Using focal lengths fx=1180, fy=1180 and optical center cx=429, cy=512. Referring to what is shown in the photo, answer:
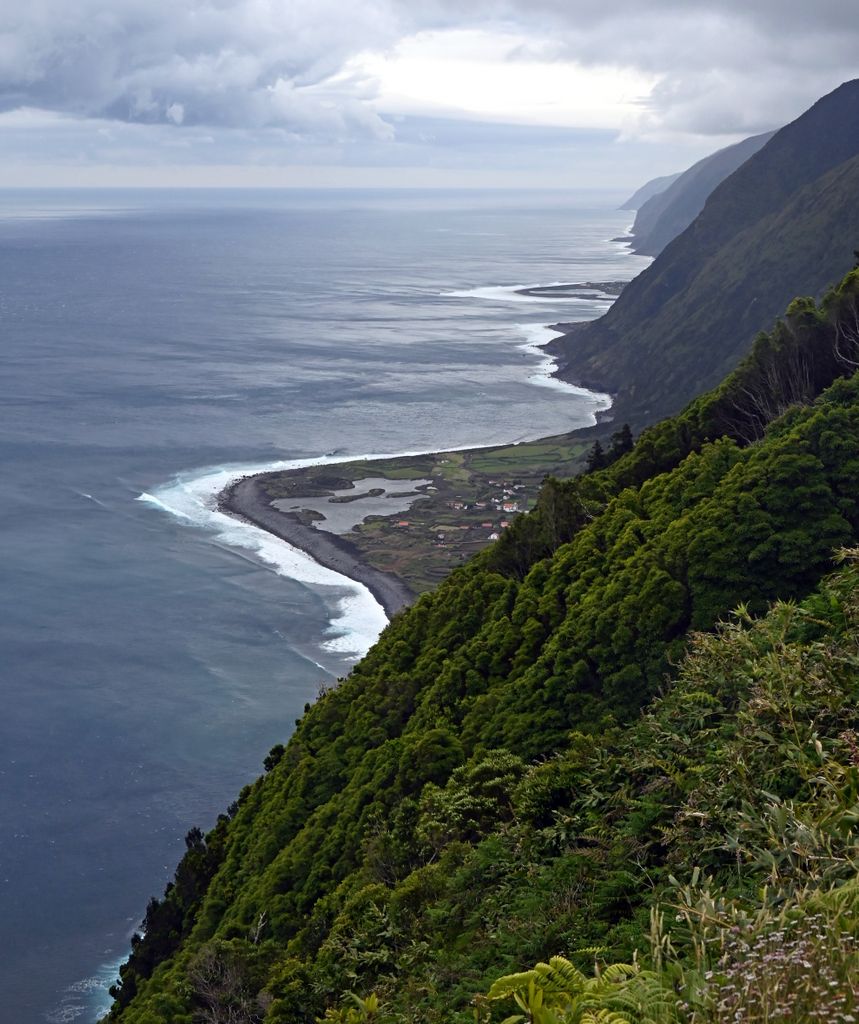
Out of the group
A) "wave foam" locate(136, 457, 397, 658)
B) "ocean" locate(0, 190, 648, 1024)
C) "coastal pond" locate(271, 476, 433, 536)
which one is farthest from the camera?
"coastal pond" locate(271, 476, 433, 536)

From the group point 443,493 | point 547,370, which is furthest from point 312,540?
point 547,370

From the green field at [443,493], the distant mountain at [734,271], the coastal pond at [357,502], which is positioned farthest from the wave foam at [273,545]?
the distant mountain at [734,271]

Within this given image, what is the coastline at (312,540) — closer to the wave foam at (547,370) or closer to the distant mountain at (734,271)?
the distant mountain at (734,271)

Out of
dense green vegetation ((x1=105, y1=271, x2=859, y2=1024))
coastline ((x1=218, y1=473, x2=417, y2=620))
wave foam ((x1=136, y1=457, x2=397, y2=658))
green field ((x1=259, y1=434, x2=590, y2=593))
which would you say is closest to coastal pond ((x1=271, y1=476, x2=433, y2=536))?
green field ((x1=259, y1=434, x2=590, y2=593))

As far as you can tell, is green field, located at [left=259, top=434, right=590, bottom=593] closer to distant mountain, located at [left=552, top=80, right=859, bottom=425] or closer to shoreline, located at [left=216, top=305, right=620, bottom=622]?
shoreline, located at [left=216, top=305, right=620, bottom=622]

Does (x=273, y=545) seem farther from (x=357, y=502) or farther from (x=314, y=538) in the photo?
(x=357, y=502)

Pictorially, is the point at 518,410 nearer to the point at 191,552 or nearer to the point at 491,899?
the point at 191,552
